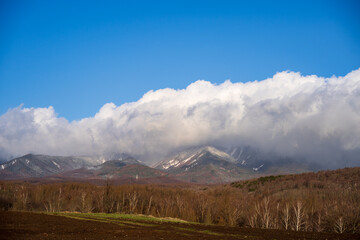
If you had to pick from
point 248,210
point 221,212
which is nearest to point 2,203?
point 221,212

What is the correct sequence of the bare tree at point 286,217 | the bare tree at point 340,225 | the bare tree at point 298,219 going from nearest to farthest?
the bare tree at point 340,225 < the bare tree at point 298,219 < the bare tree at point 286,217

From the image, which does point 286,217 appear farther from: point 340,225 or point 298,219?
point 340,225

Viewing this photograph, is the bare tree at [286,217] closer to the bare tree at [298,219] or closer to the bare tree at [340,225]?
the bare tree at [298,219]

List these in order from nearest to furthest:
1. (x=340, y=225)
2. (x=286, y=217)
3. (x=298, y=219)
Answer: (x=340, y=225), (x=298, y=219), (x=286, y=217)

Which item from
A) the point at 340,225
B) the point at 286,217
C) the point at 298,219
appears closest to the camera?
the point at 340,225

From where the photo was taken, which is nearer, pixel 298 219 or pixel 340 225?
pixel 340 225

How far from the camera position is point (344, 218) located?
120 metres

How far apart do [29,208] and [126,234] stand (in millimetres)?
151860

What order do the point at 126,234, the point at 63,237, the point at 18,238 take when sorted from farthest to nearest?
the point at 126,234 < the point at 63,237 < the point at 18,238

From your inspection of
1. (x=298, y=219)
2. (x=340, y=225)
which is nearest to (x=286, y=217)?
(x=298, y=219)

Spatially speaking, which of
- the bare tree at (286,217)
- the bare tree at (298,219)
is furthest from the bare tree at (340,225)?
the bare tree at (286,217)

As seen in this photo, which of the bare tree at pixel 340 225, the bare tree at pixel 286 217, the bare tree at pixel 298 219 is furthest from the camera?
the bare tree at pixel 286 217

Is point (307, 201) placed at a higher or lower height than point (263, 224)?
higher

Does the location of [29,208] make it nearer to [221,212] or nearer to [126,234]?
[221,212]
